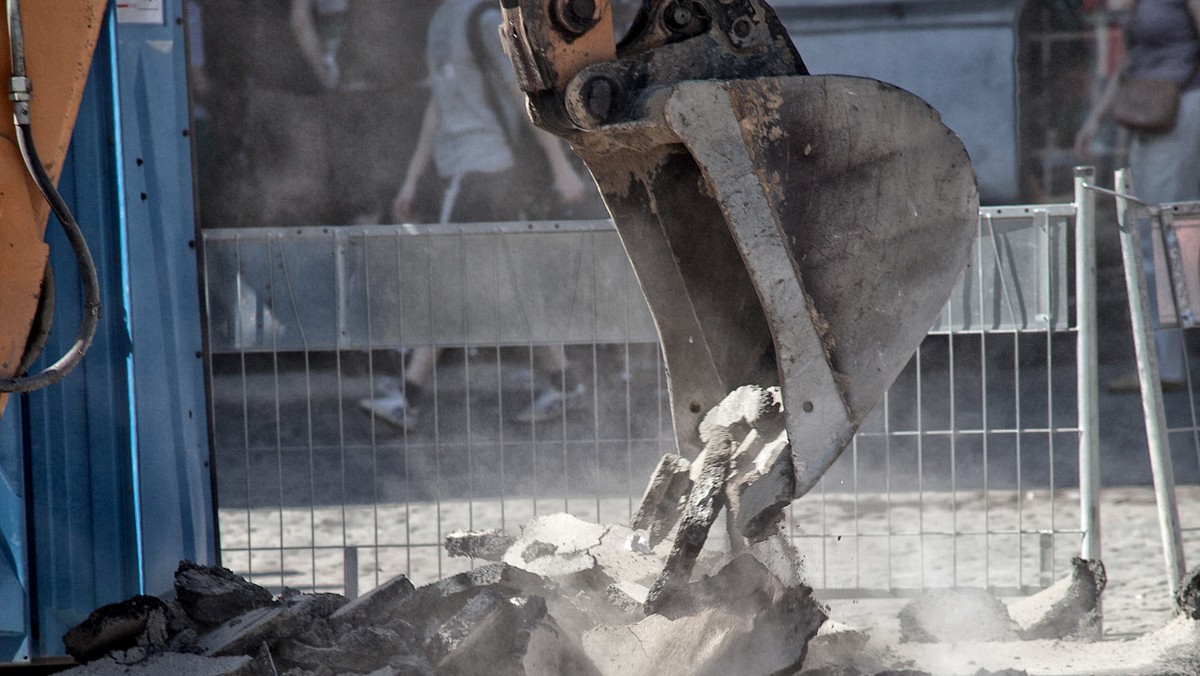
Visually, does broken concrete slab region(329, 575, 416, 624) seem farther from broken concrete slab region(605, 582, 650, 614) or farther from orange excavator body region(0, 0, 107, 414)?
orange excavator body region(0, 0, 107, 414)

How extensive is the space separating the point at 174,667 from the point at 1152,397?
4.00 metres

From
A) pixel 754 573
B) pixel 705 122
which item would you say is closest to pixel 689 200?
pixel 705 122

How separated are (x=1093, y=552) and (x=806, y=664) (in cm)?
189

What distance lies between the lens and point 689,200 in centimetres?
360

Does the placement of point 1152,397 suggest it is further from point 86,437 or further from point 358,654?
point 86,437

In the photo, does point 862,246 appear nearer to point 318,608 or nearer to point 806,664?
point 806,664

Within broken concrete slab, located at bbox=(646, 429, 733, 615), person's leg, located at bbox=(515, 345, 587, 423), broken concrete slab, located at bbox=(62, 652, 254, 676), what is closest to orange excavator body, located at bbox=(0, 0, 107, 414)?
broken concrete slab, located at bbox=(62, 652, 254, 676)

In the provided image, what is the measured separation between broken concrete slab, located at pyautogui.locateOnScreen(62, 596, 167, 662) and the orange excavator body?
100 cm

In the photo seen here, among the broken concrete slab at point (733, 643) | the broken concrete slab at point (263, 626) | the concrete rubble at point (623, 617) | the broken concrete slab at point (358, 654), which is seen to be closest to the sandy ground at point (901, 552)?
the concrete rubble at point (623, 617)

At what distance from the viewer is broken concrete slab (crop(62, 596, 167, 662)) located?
384 cm

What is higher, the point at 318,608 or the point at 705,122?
the point at 705,122

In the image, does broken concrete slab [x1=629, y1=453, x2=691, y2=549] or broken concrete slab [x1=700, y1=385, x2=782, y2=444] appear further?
broken concrete slab [x1=629, y1=453, x2=691, y2=549]

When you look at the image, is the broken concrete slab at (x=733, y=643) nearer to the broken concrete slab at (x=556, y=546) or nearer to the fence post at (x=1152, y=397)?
the broken concrete slab at (x=556, y=546)

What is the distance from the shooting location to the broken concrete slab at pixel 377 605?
3.83 m
